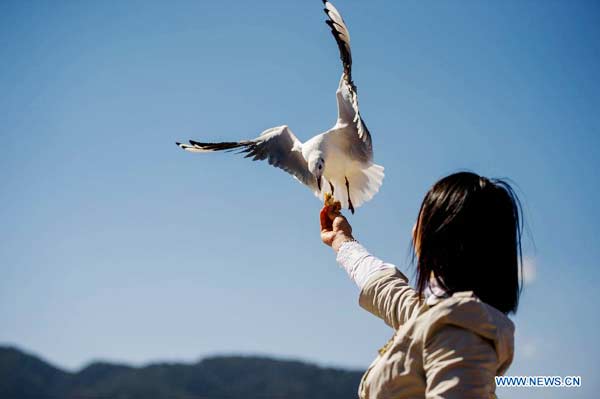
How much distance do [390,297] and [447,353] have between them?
0.84ft

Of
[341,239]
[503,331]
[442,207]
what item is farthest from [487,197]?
[341,239]

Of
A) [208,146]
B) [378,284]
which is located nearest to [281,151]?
[208,146]

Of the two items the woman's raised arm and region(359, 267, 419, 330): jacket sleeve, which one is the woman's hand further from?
region(359, 267, 419, 330): jacket sleeve

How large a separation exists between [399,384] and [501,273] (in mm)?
171

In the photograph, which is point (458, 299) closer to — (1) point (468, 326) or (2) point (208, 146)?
(1) point (468, 326)

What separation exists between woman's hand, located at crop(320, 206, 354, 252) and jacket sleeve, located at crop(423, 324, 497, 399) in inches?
16.4

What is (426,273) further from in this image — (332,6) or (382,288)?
(332,6)

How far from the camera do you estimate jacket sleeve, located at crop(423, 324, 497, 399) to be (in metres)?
0.59

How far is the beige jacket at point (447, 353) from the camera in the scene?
594 millimetres

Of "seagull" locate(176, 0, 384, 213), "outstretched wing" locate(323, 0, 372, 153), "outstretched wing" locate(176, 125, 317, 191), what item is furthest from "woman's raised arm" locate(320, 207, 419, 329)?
"outstretched wing" locate(176, 125, 317, 191)

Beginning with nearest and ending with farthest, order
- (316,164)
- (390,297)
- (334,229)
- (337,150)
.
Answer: (390,297), (334,229), (316,164), (337,150)

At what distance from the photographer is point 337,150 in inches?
91.7

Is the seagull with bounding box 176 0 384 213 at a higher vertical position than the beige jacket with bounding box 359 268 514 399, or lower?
higher

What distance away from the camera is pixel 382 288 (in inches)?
34.4
